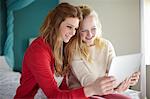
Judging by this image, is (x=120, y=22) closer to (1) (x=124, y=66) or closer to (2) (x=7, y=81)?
(1) (x=124, y=66)

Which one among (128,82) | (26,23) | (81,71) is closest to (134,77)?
(128,82)

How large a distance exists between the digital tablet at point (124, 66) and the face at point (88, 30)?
0.10m

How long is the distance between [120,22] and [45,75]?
0.81ft

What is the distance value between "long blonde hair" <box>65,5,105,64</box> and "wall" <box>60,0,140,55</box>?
2 cm

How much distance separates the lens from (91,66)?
0.56 metres

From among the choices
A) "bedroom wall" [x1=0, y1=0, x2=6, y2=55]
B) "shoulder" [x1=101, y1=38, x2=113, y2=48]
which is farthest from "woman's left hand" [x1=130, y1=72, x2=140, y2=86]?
"bedroom wall" [x1=0, y1=0, x2=6, y2=55]

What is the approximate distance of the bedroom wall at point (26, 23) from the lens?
582 millimetres

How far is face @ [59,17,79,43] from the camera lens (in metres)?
0.45

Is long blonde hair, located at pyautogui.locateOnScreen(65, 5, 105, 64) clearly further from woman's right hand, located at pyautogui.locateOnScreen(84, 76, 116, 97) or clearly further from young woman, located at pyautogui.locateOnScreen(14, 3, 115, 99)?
woman's right hand, located at pyautogui.locateOnScreen(84, 76, 116, 97)

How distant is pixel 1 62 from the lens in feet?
2.17

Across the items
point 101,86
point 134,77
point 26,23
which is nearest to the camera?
point 101,86

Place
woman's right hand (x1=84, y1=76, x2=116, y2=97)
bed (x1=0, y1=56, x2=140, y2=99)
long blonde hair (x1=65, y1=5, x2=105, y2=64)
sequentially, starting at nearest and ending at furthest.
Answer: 1. woman's right hand (x1=84, y1=76, x2=116, y2=97)
2. long blonde hair (x1=65, y1=5, x2=105, y2=64)
3. bed (x1=0, y1=56, x2=140, y2=99)

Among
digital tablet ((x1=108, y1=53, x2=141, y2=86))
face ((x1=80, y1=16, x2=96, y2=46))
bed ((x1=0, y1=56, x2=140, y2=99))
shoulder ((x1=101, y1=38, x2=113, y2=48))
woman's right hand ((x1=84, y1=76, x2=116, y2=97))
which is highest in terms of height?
face ((x1=80, y1=16, x2=96, y2=46))

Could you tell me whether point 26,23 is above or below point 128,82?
above
